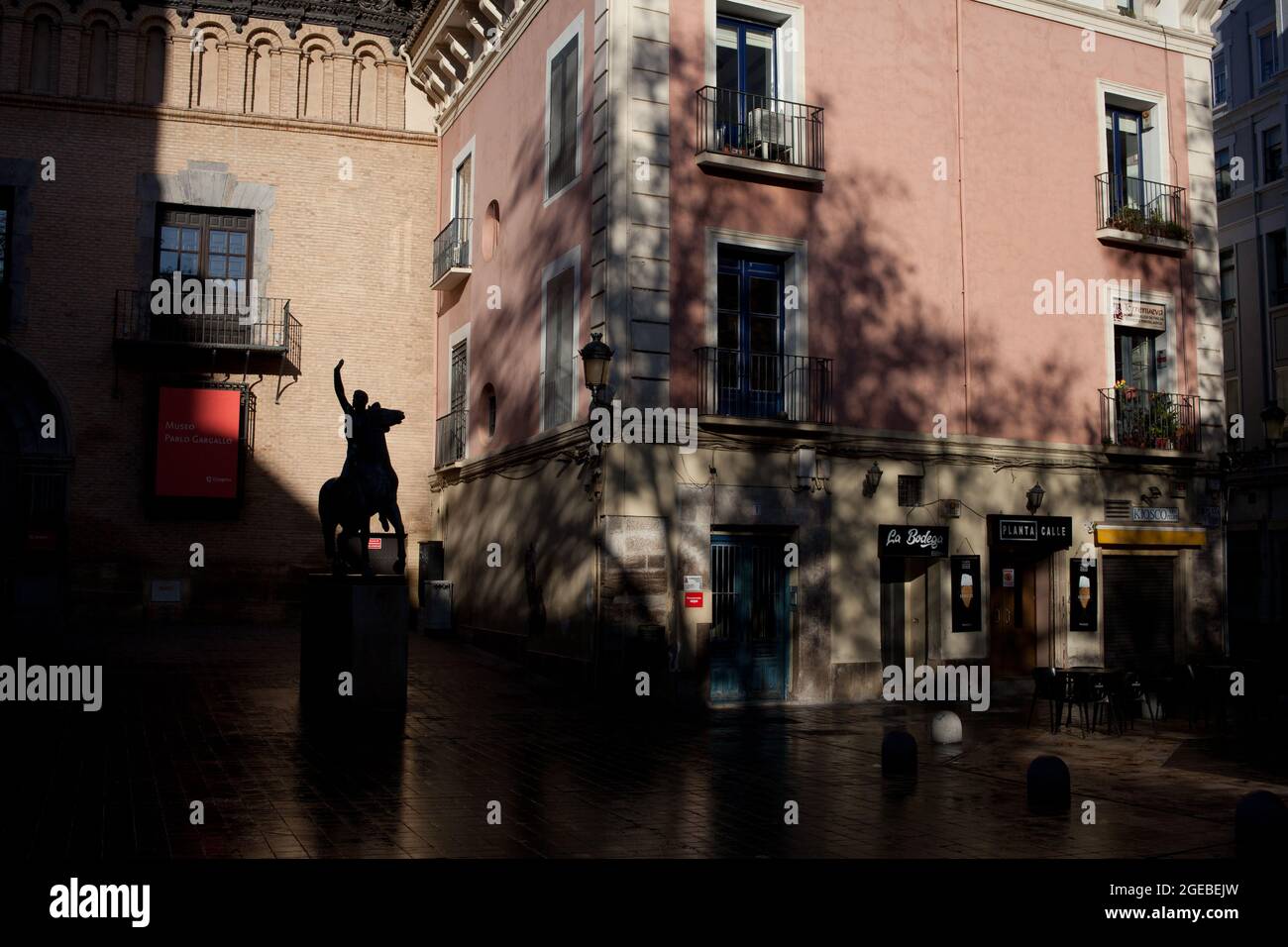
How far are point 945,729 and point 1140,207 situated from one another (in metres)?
12.3

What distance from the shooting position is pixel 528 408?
66.2 ft

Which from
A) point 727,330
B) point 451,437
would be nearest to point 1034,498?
point 727,330

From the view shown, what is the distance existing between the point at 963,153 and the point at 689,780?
41.8 feet

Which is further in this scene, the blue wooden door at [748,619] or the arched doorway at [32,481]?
the arched doorway at [32,481]

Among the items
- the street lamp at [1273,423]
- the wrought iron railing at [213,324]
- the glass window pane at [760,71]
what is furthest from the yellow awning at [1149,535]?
the wrought iron railing at [213,324]

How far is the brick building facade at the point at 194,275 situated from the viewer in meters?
23.3

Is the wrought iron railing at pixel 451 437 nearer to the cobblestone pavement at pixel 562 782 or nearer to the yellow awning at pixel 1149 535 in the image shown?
the cobblestone pavement at pixel 562 782

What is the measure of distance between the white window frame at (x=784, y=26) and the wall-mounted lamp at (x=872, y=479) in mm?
5756

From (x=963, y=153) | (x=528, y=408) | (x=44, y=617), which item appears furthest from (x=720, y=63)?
(x=44, y=617)

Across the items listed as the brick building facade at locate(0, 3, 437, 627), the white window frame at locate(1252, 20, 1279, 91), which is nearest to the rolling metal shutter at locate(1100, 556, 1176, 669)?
the brick building facade at locate(0, 3, 437, 627)

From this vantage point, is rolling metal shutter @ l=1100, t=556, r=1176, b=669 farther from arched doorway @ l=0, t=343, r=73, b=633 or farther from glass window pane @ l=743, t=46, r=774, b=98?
arched doorway @ l=0, t=343, r=73, b=633

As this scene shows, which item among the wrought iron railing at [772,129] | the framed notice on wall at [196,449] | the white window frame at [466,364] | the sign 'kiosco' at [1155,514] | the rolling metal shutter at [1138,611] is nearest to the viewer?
the wrought iron railing at [772,129]

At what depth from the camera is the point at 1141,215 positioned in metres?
21.3

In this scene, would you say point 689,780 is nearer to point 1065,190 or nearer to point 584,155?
point 584,155
